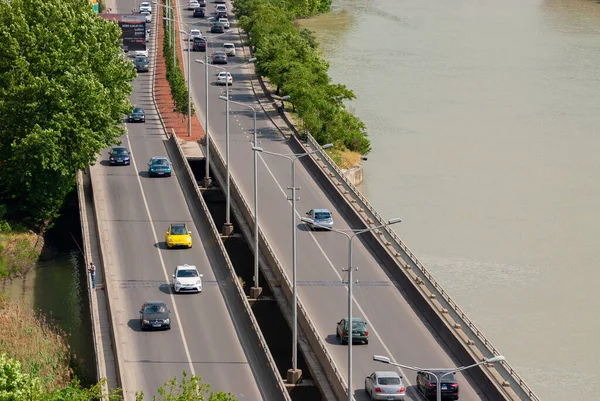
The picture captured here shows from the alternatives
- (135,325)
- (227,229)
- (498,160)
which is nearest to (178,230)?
(227,229)

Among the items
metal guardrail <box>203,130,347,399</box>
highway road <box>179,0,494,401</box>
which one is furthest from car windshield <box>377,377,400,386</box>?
metal guardrail <box>203,130,347,399</box>

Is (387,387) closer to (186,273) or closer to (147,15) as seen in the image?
(186,273)

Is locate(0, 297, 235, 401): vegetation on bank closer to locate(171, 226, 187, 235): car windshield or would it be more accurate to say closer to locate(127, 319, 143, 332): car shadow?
locate(127, 319, 143, 332): car shadow

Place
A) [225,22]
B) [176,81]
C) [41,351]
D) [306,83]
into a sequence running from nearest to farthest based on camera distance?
[41,351], [306,83], [176,81], [225,22]

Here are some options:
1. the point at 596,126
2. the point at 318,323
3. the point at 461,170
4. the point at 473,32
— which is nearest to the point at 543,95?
the point at 596,126

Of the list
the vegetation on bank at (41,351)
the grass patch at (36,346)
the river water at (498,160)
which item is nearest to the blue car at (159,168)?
the river water at (498,160)

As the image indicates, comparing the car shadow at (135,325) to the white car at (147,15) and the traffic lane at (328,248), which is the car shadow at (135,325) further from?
the white car at (147,15)
